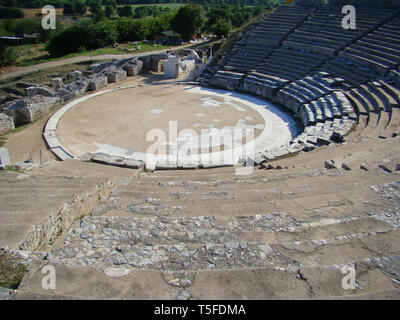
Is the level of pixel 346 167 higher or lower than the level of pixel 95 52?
lower

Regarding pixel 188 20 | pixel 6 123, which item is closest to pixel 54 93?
pixel 6 123

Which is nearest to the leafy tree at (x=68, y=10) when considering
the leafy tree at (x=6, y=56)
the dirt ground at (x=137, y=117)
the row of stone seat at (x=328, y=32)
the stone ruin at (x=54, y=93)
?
the leafy tree at (x=6, y=56)

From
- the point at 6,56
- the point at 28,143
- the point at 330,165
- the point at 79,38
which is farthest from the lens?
the point at 79,38

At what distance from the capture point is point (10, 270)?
4.58 m

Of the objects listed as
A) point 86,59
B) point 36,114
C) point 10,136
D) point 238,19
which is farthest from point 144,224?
point 238,19

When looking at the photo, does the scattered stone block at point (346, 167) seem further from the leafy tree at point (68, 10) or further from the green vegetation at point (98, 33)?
the leafy tree at point (68, 10)

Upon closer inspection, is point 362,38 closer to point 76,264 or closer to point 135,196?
point 135,196

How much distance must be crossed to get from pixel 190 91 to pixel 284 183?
54.3ft

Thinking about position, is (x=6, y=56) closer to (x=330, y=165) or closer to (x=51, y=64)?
(x=51, y=64)

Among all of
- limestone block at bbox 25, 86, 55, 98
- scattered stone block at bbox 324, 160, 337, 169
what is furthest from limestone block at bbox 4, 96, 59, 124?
scattered stone block at bbox 324, 160, 337, 169

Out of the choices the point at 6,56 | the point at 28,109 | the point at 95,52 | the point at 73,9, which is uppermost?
the point at 73,9

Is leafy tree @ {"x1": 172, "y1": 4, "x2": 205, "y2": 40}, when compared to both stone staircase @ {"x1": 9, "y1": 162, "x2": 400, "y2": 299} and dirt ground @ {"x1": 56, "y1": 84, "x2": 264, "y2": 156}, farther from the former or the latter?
stone staircase @ {"x1": 9, "y1": 162, "x2": 400, "y2": 299}

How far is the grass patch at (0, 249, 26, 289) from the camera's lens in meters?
4.34

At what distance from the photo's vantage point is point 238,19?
61.8m
